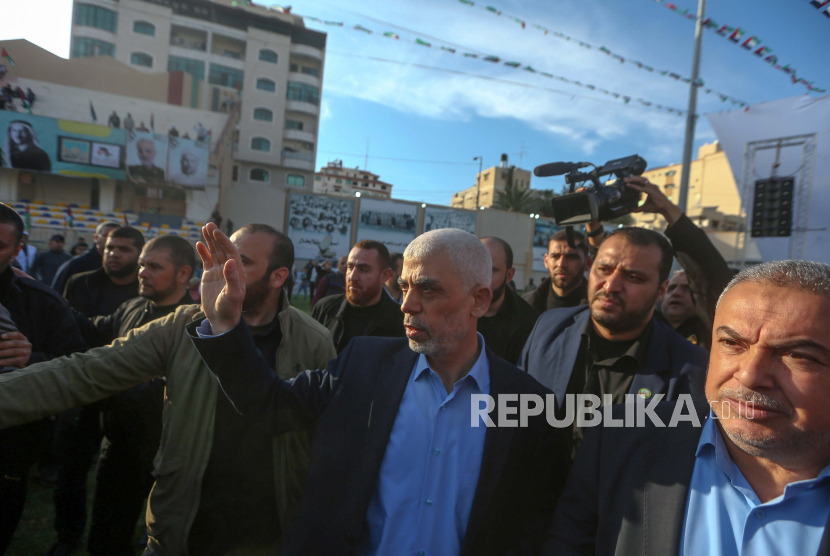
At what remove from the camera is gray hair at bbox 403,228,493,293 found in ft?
6.52

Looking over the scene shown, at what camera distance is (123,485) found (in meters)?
2.94

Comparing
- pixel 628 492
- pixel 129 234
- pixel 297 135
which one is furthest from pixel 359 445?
pixel 297 135

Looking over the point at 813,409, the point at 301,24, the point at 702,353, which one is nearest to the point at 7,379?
the point at 813,409

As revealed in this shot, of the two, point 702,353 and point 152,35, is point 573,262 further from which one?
point 152,35

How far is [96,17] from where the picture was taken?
36.5 metres

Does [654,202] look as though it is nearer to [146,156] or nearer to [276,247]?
[276,247]

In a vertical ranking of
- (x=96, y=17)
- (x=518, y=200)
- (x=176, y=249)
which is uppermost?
(x=96, y=17)

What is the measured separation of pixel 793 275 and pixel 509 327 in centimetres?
247

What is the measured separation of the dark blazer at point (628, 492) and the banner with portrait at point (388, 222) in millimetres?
28267

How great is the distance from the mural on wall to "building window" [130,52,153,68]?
85.3ft

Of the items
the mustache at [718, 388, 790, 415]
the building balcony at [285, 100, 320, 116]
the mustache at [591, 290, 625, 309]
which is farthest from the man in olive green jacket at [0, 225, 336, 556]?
the building balcony at [285, 100, 320, 116]

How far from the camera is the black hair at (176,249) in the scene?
3367mm

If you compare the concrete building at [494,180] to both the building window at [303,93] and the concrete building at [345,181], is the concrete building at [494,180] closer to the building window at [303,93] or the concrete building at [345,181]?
the concrete building at [345,181]

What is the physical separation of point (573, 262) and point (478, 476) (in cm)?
285
